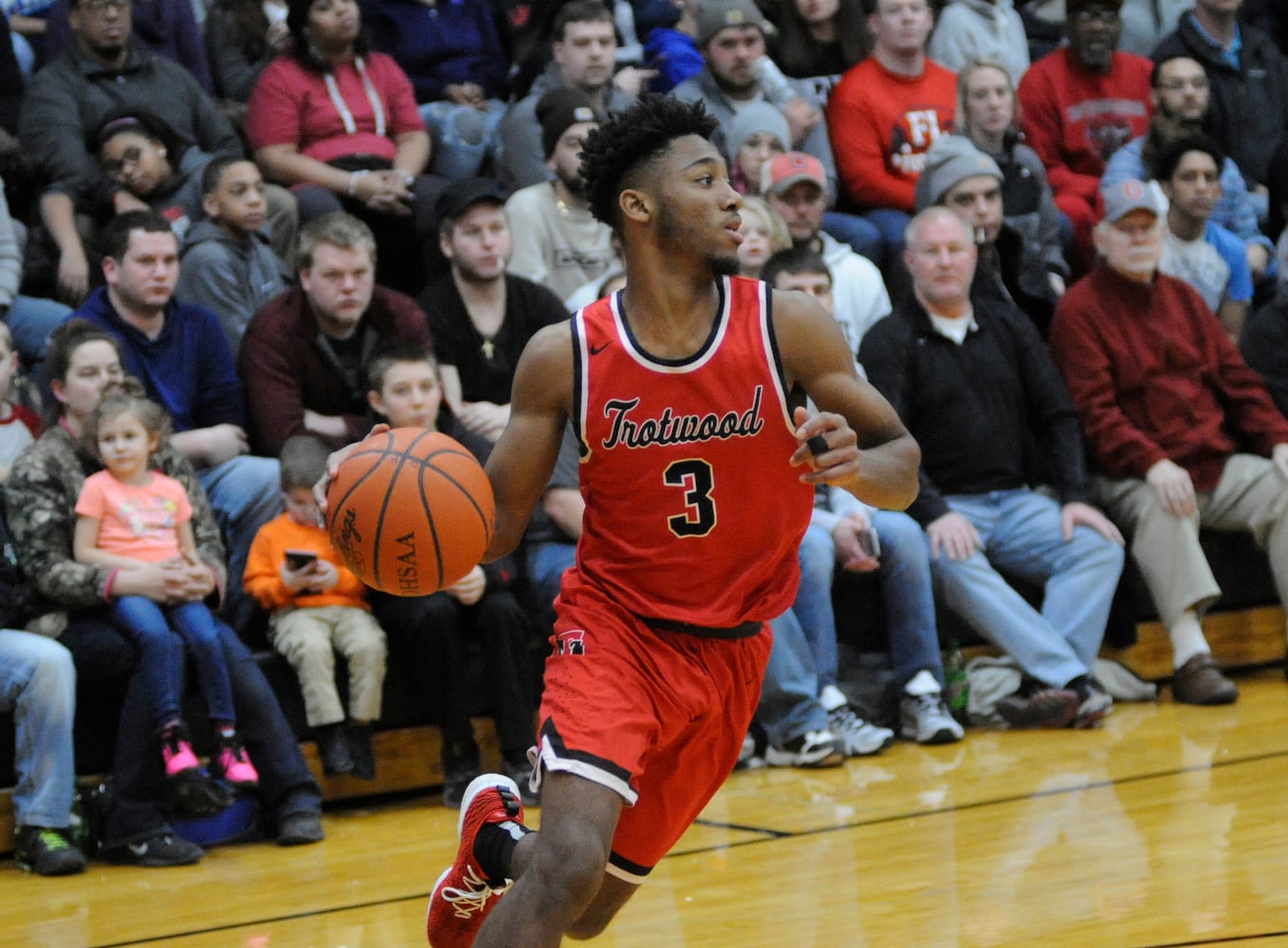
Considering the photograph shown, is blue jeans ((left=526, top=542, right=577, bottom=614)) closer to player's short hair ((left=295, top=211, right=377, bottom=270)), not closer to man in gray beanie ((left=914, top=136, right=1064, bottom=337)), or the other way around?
player's short hair ((left=295, top=211, right=377, bottom=270))

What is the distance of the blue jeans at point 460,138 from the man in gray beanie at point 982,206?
216 cm

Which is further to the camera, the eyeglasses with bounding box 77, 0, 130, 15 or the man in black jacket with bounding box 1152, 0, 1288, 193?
the man in black jacket with bounding box 1152, 0, 1288, 193

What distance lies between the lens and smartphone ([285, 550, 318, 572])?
6.38 metres

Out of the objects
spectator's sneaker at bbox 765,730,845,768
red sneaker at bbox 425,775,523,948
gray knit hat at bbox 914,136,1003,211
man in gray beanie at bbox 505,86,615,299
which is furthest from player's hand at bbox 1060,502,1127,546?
red sneaker at bbox 425,775,523,948

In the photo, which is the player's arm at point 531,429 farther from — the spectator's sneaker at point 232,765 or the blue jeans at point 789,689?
the blue jeans at point 789,689

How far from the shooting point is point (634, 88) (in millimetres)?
9055

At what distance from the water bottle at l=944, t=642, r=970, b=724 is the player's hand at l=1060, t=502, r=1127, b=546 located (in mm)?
719

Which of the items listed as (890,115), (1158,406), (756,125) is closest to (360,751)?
(756,125)

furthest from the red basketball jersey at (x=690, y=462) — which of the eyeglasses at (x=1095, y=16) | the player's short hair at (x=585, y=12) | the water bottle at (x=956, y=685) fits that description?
the eyeglasses at (x=1095, y=16)

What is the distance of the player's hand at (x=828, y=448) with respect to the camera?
3643 mm

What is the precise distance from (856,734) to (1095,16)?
496 centimetres

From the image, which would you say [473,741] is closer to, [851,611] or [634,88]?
[851,611]

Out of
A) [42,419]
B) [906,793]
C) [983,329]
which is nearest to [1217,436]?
[983,329]

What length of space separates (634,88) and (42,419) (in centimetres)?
369
